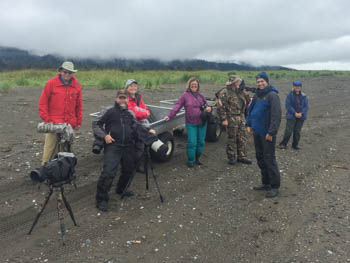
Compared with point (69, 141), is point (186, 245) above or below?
below

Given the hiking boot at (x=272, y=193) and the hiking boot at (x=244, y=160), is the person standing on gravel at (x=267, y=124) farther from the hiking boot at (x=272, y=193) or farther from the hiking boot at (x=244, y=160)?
the hiking boot at (x=244, y=160)

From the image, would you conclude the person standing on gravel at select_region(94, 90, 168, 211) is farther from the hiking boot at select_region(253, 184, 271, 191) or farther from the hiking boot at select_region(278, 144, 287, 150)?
the hiking boot at select_region(278, 144, 287, 150)

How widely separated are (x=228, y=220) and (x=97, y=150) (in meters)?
2.15

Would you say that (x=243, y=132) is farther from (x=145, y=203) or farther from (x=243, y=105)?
(x=145, y=203)

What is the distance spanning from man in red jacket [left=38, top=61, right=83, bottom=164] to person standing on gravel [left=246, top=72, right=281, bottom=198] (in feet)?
9.82

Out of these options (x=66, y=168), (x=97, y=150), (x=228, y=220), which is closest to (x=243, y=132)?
(x=228, y=220)

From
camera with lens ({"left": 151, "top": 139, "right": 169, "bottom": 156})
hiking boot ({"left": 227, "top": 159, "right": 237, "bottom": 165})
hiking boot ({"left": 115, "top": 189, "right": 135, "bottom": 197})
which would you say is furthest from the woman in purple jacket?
hiking boot ({"left": 115, "top": 189, "right": 135, "bottom": 197})

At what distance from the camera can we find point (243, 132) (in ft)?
21.4

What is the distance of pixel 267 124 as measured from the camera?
15.7 ft

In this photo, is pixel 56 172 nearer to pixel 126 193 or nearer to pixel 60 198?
pixel 60 198

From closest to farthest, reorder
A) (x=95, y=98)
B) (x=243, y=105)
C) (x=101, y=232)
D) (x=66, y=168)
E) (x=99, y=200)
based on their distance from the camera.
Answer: (x=66, y=168) → (x=101, y=232) → (x=99, y=200) → (x=243, y=105) → (x=95, y=98)

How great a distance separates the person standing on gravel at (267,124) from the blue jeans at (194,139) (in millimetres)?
1361

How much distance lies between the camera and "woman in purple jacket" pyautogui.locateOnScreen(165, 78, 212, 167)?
6.02 m

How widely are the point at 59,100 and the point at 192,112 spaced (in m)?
2.54
